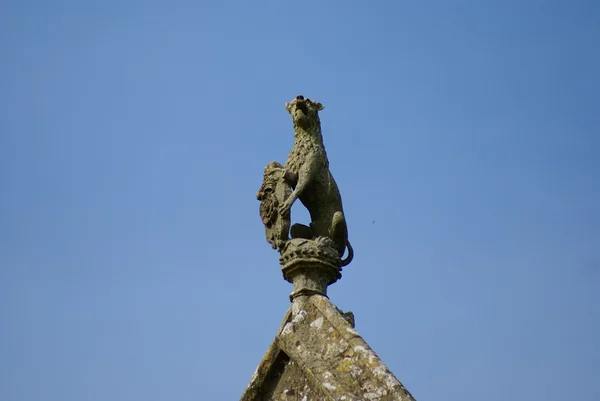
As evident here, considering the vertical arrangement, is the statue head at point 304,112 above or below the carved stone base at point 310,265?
above

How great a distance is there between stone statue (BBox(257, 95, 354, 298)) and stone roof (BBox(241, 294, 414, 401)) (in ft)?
1.94

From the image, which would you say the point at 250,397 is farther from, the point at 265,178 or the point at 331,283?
the point at 265,178

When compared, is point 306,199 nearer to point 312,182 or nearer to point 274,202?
point 312,182

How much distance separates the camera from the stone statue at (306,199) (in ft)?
44.4

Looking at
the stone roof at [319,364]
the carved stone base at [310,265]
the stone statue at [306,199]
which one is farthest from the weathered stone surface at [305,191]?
the stone roof at [319,364]

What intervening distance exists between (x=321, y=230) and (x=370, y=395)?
2611 mm

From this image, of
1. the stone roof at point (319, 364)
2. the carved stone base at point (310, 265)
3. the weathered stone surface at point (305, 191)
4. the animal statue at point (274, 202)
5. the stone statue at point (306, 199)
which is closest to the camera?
the stone roof at point (319, 364)

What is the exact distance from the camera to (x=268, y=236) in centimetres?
1394

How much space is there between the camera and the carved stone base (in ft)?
43.7

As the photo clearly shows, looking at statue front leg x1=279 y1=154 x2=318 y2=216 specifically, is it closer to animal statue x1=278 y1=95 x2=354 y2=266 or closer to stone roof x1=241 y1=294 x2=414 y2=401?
animal statue x1=278 y1=95 x2=354 y2=266

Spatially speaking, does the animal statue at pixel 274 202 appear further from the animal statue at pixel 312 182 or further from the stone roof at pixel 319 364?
the stone roof at pixel 319 364

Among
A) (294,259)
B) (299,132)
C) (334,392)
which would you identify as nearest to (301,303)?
(294,259)

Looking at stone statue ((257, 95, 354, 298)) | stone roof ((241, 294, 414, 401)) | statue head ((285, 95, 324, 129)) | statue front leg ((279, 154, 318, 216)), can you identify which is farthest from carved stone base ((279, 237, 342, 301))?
statue head ((285, 95, 324, 129))

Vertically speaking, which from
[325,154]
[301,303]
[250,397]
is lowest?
[250,397]
